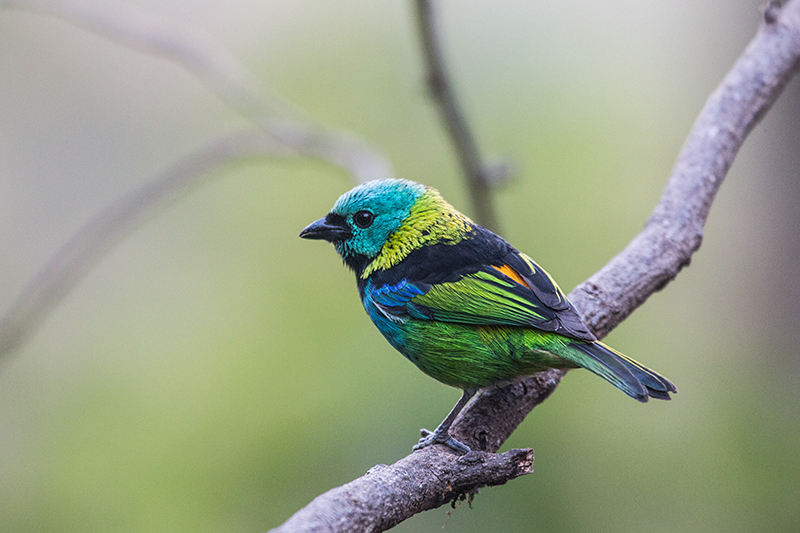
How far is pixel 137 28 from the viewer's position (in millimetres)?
4566

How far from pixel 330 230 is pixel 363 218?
166mm

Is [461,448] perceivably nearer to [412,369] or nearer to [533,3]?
[412,369]

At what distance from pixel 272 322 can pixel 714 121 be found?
446 centimetres

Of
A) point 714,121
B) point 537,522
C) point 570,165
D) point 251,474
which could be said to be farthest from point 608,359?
point 570,165

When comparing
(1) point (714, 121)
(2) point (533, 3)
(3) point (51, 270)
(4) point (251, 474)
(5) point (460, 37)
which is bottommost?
(4) point (251, 474)

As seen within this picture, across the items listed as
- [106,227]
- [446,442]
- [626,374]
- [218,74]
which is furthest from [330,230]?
[106,227]

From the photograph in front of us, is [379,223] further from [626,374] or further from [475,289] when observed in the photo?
[626,374]

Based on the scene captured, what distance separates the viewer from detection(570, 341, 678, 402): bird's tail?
2.42 meters

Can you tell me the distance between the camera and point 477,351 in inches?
112

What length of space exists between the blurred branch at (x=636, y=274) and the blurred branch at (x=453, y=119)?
1.16 metres

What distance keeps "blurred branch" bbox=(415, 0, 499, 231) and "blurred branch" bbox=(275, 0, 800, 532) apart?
1161mm

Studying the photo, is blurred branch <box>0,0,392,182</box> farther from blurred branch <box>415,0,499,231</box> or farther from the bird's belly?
the bird's belly

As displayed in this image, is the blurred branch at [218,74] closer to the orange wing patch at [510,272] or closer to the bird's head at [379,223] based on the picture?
the bird's head at [379,223]

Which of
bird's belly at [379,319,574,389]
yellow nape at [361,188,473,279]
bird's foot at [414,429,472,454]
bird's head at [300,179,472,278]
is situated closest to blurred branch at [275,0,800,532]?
bird's foot at [414,429,472,454]
